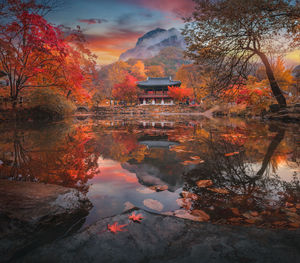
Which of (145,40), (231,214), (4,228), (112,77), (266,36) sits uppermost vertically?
(145,40)

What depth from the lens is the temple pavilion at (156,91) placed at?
133 ft

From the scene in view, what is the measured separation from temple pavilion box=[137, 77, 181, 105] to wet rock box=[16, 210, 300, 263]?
130 ft

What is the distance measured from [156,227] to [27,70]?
36.3 ft

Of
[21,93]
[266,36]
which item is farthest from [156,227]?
[21,93]

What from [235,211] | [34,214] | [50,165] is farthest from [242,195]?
[50,165]

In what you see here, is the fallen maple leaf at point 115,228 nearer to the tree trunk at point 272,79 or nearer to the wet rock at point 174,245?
the wet rock at point 174,245

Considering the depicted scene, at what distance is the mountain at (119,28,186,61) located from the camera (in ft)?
507

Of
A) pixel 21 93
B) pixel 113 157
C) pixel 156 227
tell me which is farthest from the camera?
pixel 21 93

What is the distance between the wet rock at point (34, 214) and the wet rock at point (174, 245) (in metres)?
0.18

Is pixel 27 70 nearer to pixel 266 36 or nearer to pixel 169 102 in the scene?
pixel 266 36

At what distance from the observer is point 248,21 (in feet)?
18.0

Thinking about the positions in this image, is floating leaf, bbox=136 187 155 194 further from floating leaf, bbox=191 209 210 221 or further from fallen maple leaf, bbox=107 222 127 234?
fallen maple leaf, bbox=107 222 127 234

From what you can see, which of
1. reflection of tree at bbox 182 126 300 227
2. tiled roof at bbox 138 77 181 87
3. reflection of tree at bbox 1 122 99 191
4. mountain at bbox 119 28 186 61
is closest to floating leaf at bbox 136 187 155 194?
reflection of tree at bbox 182 126 300 227

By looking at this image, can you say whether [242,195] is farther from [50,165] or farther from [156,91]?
[156,91]
